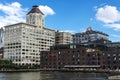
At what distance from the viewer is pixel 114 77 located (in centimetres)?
10888
